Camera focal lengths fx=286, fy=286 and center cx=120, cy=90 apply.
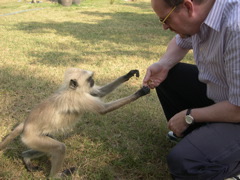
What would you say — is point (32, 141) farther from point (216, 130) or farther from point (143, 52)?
point (143, 52)

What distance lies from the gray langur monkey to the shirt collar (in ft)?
3.13

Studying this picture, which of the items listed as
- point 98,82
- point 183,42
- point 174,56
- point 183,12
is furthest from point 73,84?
point 98,82

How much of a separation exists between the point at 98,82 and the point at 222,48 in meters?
2.70

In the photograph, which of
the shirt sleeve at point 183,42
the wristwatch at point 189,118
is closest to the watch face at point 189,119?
the wristwatch at point 189,118

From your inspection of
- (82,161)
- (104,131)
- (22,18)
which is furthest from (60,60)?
(22,18)

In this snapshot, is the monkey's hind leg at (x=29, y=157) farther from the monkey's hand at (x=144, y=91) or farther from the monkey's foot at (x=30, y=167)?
the monkey's hand at (x=144, y=91)

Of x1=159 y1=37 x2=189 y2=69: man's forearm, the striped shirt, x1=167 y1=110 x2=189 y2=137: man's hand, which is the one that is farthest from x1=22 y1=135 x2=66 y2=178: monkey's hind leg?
the striped shirt

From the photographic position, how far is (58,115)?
8.13ft

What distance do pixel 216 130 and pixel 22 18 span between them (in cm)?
1004

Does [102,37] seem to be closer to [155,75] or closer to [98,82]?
[98,82]

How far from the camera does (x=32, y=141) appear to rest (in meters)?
2.30

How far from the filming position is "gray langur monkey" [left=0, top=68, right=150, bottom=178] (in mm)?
2285

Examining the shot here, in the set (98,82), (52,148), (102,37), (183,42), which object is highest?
(183,42)

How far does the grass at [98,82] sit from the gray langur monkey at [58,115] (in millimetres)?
193
